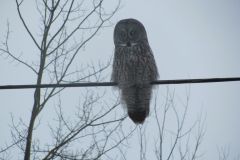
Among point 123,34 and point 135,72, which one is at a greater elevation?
point 123,34

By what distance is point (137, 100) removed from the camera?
523 cm

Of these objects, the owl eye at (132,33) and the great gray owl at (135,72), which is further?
the owl eye at (132,33)

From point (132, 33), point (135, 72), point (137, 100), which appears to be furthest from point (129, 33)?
point (137, 100)

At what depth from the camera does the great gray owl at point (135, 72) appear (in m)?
5.18

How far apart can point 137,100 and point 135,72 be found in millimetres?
348

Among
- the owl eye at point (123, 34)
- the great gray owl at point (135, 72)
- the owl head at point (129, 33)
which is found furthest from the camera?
the owl eye at point (123, 34)

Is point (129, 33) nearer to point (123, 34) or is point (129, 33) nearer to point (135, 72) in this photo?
point (123, 34)

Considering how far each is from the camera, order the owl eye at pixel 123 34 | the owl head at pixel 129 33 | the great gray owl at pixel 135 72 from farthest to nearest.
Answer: the owl eye at pixel 123 34 → the owl head at pixel 129 33 → the great gray owl at pixel 135 72

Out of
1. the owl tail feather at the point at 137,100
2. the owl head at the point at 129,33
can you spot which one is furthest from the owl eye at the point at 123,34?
the owl tail feather at the point at 137,100

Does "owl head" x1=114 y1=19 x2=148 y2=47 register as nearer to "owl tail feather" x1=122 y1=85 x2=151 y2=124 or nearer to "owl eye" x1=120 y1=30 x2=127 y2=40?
"owl eye" x1=120 y1=30 x2=127 y2=40

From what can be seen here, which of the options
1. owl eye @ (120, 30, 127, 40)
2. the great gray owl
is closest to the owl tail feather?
the great gray owl

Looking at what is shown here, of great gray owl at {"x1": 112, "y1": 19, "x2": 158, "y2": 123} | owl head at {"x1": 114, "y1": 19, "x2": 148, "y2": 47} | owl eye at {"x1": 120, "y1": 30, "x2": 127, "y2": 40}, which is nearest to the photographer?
great gray owl at {"x1": 112, "y1": 19, "x2": 158, "y2": 123}

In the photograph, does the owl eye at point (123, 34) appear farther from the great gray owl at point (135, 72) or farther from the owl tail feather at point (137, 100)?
the owl tail feather at point (137, 100)

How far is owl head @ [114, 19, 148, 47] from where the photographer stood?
218 inches
